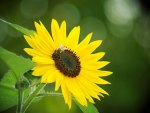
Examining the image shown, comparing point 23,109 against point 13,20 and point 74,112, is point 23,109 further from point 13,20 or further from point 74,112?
point 13,20

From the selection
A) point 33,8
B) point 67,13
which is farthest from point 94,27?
point 33,8

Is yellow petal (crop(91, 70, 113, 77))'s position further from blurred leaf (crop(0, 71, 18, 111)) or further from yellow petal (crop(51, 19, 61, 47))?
blurred leaf (crop(0, 71, 18, 111))

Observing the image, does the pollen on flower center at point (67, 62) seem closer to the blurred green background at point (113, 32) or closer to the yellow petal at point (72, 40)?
the yellow petal at point (72, 40)

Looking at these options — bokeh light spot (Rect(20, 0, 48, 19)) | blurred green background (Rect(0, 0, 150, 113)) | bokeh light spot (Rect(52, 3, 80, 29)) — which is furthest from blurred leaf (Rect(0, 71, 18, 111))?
bokeh light spot (Rect(20, 0, 48, 19))

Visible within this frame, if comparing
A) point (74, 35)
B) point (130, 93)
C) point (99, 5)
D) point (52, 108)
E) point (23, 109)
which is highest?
point (99, 5)

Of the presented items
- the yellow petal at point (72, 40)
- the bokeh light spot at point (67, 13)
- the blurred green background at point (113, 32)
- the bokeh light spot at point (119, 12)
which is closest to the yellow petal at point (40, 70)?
the yellow petal at point (72, 40)

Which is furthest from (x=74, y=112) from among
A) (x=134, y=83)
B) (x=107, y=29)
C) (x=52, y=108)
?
(x=107, y=29)

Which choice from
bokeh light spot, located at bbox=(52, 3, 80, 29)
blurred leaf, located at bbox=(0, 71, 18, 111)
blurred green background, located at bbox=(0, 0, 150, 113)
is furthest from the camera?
bokeh light spot, located at bbox=(52, 3, 80, 29)
